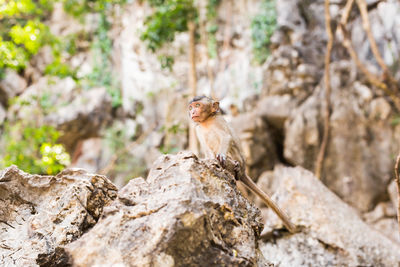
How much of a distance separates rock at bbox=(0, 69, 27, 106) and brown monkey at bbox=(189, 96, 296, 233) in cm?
1136

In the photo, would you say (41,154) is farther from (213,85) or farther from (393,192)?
(393,192)

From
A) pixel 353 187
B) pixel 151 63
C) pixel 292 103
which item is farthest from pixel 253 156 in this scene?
pixel 151 63

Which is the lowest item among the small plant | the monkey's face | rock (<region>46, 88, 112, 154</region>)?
the monkey's face

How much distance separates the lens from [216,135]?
350 cm

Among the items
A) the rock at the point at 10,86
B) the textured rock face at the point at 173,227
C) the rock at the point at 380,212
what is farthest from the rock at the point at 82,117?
the textured rock face at the point at 173,227

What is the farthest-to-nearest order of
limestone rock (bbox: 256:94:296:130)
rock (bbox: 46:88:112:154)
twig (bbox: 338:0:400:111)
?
rock (bbox: 46:88:112:154) → limestone rock (bbox: 256:94:296:130) → twig (bbox: 338:0:400:111)

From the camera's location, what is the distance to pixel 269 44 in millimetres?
11820

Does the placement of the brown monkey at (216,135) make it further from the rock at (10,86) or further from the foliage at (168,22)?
the rock at (10,86)

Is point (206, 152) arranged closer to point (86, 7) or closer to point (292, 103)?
point (292, 103)

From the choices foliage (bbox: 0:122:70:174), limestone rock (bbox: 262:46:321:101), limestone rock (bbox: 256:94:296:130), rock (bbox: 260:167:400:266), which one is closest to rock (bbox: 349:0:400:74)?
limestone rock (bbox: 262:46:321:101)

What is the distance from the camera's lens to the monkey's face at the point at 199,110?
10.9 feet

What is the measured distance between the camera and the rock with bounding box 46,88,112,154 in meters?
11.9

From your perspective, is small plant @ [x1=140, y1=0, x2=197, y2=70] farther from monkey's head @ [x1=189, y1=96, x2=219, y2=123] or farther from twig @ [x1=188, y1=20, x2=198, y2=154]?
monkey's head @ [x1=189, y1=96, x2=219, y2=123]

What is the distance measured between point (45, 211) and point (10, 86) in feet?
39.1
